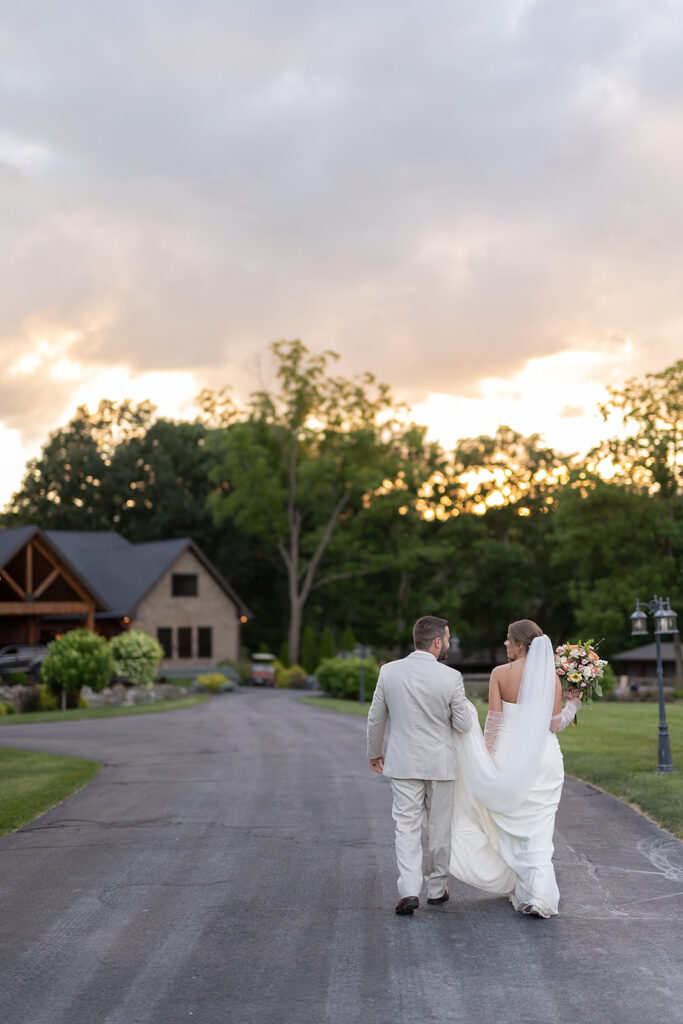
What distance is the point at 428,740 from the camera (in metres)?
8.38

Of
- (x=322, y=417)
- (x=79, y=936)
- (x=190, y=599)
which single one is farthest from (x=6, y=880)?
(x=322, y=417)

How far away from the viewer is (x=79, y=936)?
747cm

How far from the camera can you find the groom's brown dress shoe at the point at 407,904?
791cm

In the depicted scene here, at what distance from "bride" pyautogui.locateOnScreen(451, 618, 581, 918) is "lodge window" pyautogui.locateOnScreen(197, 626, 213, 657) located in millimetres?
55694

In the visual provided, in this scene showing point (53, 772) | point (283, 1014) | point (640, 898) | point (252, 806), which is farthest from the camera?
point (53, 772)

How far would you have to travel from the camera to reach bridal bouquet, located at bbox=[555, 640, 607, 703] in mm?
9391

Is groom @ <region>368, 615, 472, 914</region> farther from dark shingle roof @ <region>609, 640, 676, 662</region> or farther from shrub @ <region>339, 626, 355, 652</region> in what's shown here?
shrub @ <region>339, 626, 355, 652</region>

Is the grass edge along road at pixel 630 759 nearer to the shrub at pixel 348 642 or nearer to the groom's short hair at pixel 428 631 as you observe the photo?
the groom's short hair at pixel 428 631

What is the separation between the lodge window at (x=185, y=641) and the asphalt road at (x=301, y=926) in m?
48.6

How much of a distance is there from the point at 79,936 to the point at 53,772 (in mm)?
11270

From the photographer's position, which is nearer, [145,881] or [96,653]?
[145,881]

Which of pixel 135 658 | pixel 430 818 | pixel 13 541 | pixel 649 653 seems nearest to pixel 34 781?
pixel 430 818

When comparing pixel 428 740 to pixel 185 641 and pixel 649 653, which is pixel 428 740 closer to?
pixel 185 641

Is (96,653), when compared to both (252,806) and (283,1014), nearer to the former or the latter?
(252,806)
